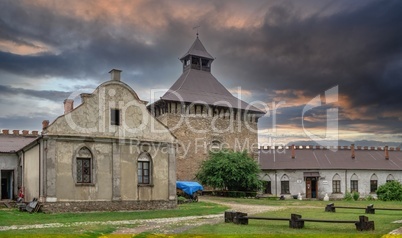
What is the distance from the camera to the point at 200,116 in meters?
49.3

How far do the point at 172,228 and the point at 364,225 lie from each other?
699 centimetres

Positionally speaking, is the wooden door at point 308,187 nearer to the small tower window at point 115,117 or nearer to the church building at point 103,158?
the church building at point 103,158

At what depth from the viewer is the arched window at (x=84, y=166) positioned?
27.4 meters

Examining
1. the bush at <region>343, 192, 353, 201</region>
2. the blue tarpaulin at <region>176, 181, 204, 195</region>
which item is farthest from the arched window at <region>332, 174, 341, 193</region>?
the blue tarpaulin at <region>176, 181, 204, 195</region>

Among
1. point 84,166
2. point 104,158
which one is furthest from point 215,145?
point 84,166

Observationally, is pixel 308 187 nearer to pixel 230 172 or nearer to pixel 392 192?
pixel 392 192

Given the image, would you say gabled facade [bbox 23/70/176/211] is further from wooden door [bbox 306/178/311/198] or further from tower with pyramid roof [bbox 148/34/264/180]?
wooden door [bbox 306/178/311/198]

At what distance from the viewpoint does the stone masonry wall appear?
26.1 metres

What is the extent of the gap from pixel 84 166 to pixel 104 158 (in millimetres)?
1251

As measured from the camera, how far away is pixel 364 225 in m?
16.7

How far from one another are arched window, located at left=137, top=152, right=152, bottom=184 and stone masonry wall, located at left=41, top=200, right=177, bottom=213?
1.38 m

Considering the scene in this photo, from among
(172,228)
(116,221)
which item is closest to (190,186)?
(116,221)

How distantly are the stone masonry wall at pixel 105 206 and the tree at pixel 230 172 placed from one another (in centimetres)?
1430

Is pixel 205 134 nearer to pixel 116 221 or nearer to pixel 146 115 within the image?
pixel 146 115
